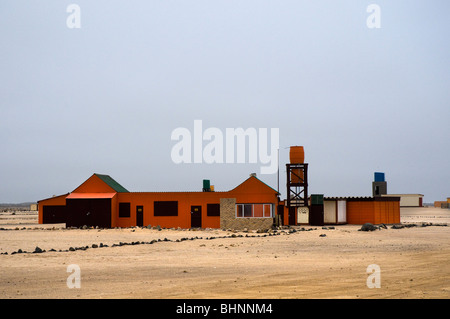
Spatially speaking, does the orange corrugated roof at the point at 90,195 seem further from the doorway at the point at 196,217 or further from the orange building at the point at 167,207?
the doorway at the point at 196,217

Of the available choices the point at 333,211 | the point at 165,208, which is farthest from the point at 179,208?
the point at 333,211

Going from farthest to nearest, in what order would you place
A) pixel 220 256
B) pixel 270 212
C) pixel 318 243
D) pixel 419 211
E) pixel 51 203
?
pixel 419 211 → pixel 51 203 → pixel 270 212 → pixel 318 243 → pixel 220 256

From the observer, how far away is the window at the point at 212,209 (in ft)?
169

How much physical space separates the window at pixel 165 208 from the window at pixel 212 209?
3.20 meters

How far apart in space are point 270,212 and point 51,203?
90.1ft

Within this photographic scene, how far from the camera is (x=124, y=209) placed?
53094 millimetres

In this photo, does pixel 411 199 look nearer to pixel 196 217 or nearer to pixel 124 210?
pixel 196 217

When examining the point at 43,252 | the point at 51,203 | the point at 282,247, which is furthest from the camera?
the point at 51,203

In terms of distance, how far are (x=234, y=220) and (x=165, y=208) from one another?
7.08 m

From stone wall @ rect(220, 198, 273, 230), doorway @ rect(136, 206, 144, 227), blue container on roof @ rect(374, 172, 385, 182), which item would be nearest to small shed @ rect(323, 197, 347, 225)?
stone wall @ rect(220, 198, 273, 230)
